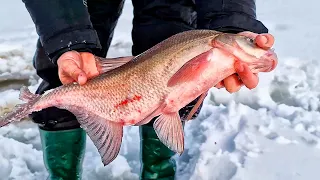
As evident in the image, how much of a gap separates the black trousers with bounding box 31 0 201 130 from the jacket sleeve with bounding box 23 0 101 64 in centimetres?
30

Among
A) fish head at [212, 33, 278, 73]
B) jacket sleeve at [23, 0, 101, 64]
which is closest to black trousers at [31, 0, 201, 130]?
jacket sleeve at [23, 0, 101, 64]

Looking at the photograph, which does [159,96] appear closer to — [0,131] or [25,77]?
[0,131]

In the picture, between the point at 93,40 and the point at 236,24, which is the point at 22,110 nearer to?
the point at 93,40

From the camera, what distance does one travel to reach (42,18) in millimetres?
1938

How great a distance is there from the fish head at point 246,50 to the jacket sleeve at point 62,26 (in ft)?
1.73

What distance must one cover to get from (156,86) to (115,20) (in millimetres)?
847

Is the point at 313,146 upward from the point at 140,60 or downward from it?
downward

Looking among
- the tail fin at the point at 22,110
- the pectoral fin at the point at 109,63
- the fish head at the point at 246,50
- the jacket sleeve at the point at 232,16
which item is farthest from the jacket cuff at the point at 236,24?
the tail fin at the point at 22,110

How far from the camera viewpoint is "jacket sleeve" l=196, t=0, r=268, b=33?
→ 2.04 meters

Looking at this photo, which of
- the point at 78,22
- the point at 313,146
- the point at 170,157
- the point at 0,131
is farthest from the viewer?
the point at 0,131

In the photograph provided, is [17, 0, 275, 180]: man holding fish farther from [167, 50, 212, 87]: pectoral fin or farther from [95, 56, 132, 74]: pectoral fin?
[167, 50, 212, 87]: pectoral fin

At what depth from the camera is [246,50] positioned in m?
1.64

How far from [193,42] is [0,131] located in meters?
1.93

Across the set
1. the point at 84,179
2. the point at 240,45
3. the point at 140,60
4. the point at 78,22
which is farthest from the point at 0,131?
the point at 240,45
